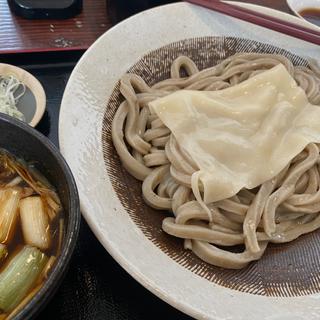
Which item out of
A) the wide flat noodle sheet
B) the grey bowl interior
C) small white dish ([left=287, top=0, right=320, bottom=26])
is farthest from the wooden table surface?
the grey bowl interior

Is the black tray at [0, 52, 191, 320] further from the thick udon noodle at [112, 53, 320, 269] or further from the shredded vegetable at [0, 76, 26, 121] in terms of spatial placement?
the shredded vegetable at [0, 76, 26, 121]

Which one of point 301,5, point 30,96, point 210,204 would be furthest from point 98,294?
point 301,5

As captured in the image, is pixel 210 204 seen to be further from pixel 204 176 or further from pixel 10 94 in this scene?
pixel 10 94

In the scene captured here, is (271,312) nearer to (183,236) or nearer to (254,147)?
(183,236)

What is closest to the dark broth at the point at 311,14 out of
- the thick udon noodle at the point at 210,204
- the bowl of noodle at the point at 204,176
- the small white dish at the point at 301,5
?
the small white dish at the point at 301,5

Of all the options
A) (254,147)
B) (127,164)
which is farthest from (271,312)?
(127,164)
